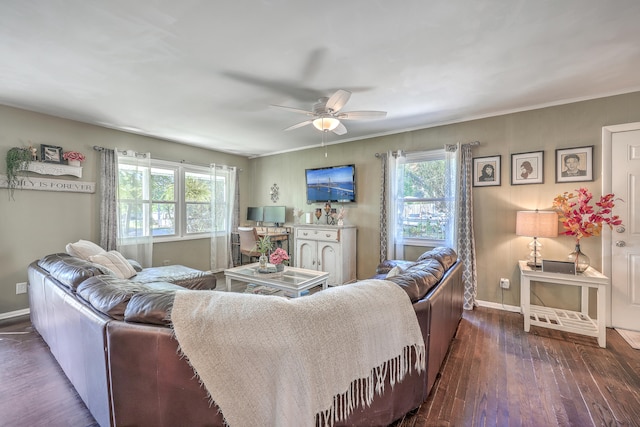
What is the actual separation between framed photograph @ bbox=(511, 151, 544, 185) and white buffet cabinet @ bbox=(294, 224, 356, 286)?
7.52 feet

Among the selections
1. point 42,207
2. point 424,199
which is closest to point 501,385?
point 424,199

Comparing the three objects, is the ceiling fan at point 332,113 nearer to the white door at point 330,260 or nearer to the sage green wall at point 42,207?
the white door at point 330,260

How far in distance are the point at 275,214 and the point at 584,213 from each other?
448 cm

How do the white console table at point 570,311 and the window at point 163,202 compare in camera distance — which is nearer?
the white console table at point 570,311

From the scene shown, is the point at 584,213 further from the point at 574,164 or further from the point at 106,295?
the point at 106,295

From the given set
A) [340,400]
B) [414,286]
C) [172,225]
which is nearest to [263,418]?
[340,400]

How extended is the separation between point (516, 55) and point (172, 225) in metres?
5.13

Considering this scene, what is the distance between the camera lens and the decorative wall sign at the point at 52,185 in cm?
311

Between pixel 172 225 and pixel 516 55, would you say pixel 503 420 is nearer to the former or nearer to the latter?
pixel 516 55

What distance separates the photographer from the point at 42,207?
328 cm

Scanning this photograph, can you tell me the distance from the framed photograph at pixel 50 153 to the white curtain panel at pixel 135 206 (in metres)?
0.62

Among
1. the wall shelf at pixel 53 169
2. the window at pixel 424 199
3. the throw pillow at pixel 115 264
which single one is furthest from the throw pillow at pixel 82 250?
the window at pixel 424 199

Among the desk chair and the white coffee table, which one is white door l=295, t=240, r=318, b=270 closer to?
the desk chair

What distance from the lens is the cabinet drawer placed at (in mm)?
4142
